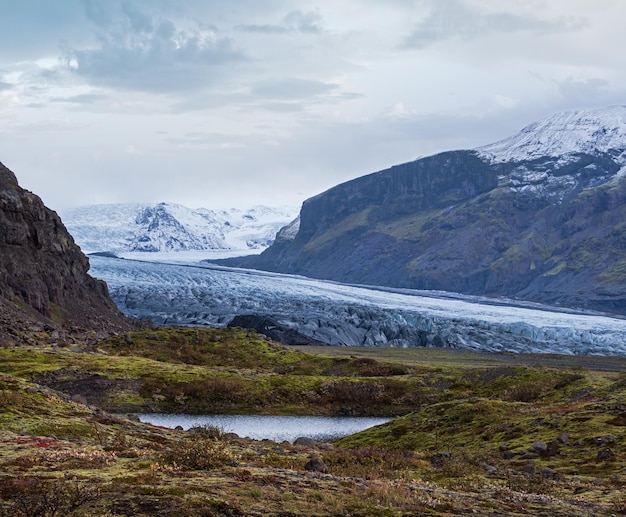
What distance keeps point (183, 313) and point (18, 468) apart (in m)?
169

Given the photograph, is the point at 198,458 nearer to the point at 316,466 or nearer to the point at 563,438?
the point at 316,466

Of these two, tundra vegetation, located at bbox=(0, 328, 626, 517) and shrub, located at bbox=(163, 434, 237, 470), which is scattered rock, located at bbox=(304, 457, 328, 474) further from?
shrub, located at bbox=(163, 434, 237, 470)

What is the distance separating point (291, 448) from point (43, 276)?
90.8m

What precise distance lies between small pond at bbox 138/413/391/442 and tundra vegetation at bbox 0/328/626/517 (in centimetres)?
262

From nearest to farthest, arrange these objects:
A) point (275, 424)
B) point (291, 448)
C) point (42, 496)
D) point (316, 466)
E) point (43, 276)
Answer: point (42, 496), point (316, 466), point (291, 448), point (275, 424), point (43, 276)

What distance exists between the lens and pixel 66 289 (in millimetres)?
123062

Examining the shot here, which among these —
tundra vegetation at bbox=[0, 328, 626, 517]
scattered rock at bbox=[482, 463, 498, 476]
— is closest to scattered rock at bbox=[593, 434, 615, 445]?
tundra vegetation at bbox=[0, 328, 626, 517]

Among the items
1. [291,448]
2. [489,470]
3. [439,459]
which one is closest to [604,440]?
[439,459]

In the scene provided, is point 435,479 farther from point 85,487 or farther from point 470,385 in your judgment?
point 470,385

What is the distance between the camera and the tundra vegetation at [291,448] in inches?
819

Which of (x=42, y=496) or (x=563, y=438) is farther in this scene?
(x=563, y=438)

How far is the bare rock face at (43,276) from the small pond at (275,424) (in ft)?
123

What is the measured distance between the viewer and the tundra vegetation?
68.2ft

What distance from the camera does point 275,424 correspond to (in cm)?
6744
